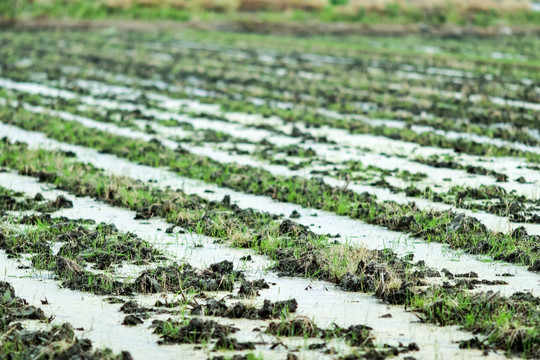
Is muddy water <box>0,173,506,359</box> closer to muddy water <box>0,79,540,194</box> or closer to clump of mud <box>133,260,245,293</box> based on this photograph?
clump of mud <box>133,260,245,293</box>

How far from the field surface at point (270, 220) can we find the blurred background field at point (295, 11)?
831 inches

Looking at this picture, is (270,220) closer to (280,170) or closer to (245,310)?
(245,310)

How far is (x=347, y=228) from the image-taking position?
923cm

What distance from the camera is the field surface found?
5.98m

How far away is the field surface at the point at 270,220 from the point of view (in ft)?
19.6

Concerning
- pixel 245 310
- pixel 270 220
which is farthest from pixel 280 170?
pixel 245 310

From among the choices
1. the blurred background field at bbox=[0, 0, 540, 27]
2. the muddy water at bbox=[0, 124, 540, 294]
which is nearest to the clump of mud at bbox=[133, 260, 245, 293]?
the muddy water at bbox=[0, 124, 540, 294]

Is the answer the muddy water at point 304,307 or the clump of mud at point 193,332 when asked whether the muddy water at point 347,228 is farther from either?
the clump of mud at point 193,332

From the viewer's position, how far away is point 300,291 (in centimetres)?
708

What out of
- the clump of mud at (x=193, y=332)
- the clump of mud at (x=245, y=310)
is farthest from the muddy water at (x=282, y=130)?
the clump of mud at (x=193, y=332)

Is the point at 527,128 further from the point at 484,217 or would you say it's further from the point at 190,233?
the point at 190,233

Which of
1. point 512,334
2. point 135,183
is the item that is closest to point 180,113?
point 135,183

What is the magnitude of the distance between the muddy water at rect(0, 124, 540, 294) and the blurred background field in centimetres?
2990

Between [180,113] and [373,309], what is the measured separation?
1189 centimetres
